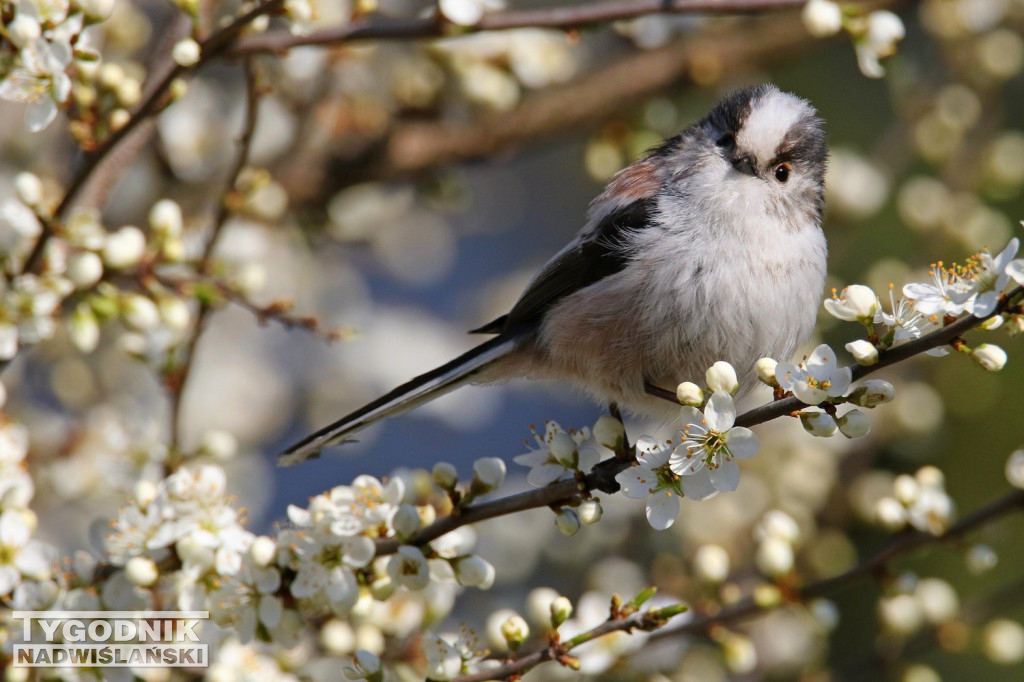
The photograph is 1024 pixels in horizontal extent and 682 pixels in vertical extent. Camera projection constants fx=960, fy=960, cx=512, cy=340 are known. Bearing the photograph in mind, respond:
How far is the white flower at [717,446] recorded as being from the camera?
1.68 m

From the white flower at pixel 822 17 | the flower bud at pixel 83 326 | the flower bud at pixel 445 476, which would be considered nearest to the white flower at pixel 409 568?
the flower bud at pixel 445 476

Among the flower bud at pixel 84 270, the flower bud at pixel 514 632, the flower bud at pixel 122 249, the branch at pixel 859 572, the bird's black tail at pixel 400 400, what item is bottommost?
the flower bud at pixel 514 632

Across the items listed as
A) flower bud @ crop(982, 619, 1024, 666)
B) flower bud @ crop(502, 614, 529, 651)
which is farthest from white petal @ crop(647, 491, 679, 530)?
flower bud @ crop(982, 619, 1024, 666)

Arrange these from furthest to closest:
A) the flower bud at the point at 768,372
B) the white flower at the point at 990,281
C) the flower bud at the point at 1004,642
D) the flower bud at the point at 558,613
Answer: the flower bud at the point at 1004,642
the flower bud at the point at 558,613
the flower bud at the point at 768,372
the white flower at the point at 990,281

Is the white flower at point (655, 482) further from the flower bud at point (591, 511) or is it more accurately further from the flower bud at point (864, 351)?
the flower bud at point (864, 351)

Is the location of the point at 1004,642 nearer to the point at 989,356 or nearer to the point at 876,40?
the point at 989,356

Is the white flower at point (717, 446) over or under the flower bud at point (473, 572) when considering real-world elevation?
over

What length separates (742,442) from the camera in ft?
5.55

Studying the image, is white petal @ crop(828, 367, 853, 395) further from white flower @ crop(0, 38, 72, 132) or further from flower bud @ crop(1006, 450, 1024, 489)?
white flower @ crop(0, 38, 72, 132)

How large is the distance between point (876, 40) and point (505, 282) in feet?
8.58

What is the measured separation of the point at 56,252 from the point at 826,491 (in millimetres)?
2884

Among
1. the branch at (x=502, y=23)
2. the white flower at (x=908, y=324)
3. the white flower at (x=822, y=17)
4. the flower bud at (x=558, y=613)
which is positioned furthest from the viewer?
the white flower at (x=822, y=17)

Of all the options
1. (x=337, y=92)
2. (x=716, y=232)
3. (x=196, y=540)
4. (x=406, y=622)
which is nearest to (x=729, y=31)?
(x=337, y=92)

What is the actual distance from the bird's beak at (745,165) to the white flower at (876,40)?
0.35 m
